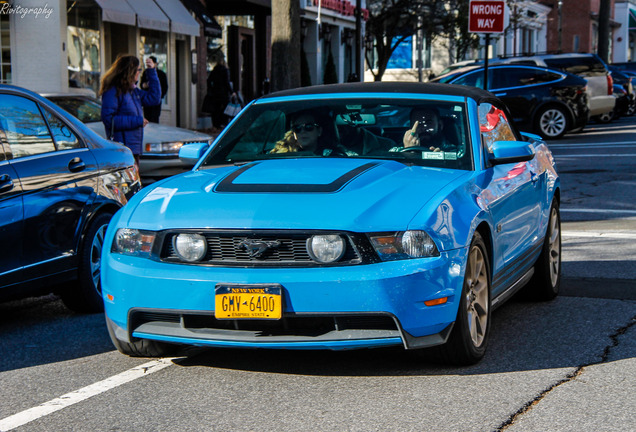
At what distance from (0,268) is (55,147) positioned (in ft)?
3.68

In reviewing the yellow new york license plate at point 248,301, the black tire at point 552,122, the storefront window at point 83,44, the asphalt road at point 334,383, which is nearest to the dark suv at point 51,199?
the asphalt road at point 334,383

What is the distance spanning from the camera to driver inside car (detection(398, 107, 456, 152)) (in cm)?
596

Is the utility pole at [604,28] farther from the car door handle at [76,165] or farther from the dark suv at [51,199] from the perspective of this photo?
the car door handle at [76,165]

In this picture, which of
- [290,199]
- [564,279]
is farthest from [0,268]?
[564,279]

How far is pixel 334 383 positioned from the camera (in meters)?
4.92

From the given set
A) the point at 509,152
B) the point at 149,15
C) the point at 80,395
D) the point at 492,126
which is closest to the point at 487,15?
the point at 149,15

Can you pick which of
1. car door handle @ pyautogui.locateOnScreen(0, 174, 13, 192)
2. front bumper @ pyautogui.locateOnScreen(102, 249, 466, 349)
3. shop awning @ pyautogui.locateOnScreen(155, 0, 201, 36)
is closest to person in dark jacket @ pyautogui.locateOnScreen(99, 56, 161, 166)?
car door handle @ pyautogui.locateOnScreen(0, 174, 13, 192)

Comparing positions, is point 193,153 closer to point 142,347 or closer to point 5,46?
point 142,347

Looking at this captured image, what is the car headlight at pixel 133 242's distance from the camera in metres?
4.99

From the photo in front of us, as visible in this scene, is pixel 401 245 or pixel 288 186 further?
pixel 288 186

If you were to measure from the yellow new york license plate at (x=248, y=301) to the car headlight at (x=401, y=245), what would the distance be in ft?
1.66

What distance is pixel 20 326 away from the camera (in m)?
6.59

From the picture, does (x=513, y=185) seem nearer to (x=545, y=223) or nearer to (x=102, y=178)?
(x=545, y=223)

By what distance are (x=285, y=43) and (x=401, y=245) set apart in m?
15.0
